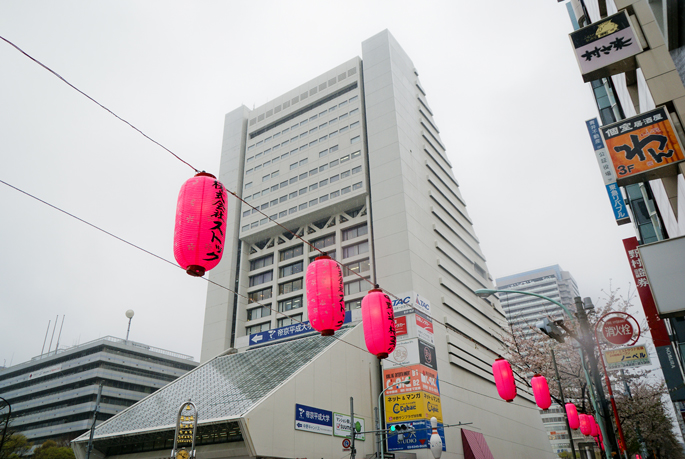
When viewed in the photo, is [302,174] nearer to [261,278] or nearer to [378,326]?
[261,278]

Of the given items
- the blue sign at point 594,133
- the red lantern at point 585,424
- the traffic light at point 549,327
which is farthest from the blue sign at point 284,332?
the traffic light at point 549,327

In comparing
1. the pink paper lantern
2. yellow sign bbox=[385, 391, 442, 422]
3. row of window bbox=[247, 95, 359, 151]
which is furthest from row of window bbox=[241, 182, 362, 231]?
the pink paper lantern

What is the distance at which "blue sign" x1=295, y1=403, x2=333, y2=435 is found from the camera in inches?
1054

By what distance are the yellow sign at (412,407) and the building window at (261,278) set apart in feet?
69.3

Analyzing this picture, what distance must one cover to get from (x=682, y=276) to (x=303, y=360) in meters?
25.6

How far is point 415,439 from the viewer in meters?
31.7

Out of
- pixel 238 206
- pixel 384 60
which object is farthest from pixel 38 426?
pixel 384 60

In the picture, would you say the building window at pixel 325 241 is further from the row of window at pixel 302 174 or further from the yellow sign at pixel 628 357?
the yellow sign at pixel 628 357

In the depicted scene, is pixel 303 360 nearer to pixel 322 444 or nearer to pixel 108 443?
pixel 322 444

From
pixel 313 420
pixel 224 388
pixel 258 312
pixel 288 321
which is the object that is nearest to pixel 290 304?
pixel 288 321

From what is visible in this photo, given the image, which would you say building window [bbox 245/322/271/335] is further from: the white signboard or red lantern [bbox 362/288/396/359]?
red lantern [bbox 362/288/396/359]

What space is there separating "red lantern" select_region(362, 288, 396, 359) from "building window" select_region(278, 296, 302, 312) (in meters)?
29.0

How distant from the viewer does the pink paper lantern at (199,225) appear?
10906 mm

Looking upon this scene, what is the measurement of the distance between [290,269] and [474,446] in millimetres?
24323
